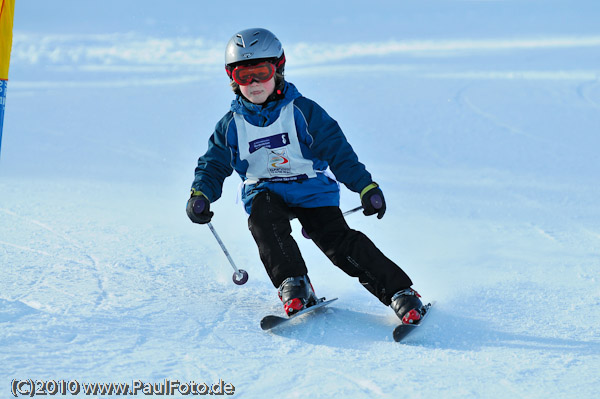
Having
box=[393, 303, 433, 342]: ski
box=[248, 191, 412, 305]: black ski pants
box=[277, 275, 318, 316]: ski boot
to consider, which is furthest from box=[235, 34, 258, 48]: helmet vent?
box=[393, 303, 433, 342]: ski

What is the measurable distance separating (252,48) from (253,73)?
12cm

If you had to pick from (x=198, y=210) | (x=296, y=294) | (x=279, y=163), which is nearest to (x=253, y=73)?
(x=279, y=163)

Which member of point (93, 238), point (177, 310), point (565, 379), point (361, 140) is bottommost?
point (565, 379)

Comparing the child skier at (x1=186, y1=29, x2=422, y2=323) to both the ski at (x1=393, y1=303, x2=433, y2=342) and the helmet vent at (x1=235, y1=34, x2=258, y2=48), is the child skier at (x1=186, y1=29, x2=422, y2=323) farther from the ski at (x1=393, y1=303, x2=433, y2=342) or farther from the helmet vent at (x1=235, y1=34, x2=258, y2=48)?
the ski at (x1=393, y1=303, x2=433, y2=342)

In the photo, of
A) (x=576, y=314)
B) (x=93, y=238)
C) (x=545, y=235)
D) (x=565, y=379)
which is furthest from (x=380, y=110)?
(x=565, y=379)

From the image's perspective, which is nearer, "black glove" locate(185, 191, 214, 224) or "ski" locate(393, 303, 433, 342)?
"ski" locate(393, 303, 433, 342)

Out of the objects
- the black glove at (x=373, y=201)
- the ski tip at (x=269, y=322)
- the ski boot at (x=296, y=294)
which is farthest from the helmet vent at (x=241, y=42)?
the ski tip at (x=269, y=322)

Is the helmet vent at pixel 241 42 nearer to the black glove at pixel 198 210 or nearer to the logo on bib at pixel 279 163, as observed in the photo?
the logo on bib at pixel 279 163

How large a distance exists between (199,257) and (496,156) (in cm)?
496

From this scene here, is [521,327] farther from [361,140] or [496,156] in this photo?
[361,140]

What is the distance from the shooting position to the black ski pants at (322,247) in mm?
2982

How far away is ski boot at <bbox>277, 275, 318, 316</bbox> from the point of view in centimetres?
288

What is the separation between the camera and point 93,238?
14.3 feet

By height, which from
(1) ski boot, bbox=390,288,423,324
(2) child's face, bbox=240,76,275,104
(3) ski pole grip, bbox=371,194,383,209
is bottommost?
(1) ski boot, bbox=390,288,423,324
